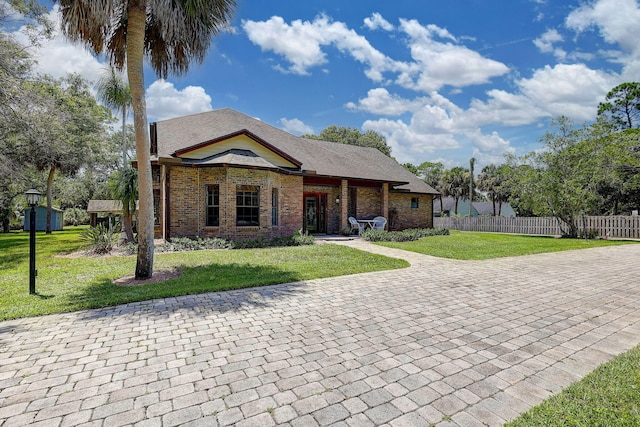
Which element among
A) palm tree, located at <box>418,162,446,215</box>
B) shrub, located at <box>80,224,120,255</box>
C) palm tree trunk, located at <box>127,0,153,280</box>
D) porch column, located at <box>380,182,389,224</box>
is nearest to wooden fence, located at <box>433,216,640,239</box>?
porch column, located at <box>380,182,389,224</box>

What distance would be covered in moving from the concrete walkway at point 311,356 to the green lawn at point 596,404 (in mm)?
129

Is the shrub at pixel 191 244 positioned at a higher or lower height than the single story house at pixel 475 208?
lower

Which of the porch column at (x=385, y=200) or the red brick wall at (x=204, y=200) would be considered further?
the porch column at (x=385, y=200)

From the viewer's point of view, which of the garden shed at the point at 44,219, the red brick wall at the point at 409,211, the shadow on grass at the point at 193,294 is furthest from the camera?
the garden shed at the point at 44,219

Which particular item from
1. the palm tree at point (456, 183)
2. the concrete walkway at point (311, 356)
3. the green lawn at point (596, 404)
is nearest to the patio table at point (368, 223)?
the concrete walkway at point (311, 356)

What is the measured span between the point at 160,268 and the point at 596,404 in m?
8.40

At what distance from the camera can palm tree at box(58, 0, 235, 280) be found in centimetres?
643

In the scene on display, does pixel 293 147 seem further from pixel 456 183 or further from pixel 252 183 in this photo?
pixel 456 183

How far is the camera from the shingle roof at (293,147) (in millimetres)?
14922

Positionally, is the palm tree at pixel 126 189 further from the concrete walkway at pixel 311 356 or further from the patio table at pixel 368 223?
the patio table at pixel 368 223

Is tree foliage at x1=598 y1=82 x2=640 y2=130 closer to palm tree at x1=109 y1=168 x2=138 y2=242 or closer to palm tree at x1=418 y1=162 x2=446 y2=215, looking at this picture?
palm tree at x1=418 y1=162 x2=446 y2=215

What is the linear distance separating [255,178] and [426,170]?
40.7m

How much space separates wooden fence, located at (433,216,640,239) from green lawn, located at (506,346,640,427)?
2166 cm

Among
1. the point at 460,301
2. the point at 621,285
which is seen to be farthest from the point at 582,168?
the point at 460,301
